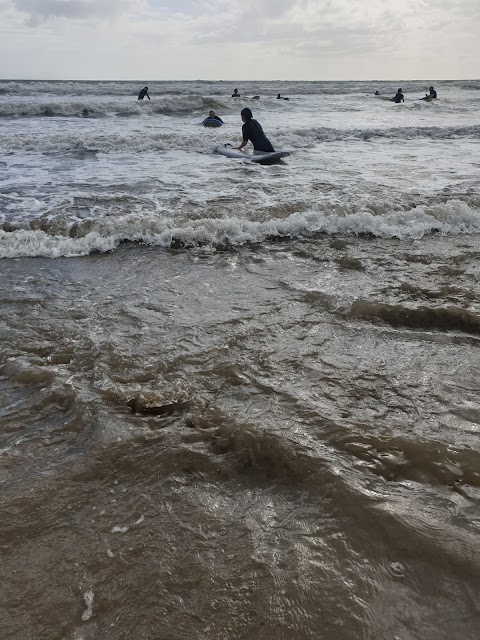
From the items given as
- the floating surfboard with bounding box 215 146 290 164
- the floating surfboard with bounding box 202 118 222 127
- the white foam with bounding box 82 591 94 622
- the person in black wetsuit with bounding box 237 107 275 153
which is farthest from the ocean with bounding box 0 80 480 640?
the floating surfboard with bounding box 202 118 222 127

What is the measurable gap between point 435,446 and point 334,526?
2.38 feet

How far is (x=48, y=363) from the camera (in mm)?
3039

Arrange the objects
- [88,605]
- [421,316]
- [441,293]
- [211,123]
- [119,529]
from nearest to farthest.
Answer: [88,605], [119,529], [421,316], [441,293], [211,123]

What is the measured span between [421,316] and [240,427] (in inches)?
77.6

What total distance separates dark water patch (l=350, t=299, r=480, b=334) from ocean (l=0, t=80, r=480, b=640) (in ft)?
0.06

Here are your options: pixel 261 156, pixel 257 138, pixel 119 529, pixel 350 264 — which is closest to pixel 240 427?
pixel 119 529

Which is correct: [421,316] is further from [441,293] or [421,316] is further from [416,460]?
[416,460]

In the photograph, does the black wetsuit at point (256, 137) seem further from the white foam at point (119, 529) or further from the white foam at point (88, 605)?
the white foam at point (88, 605)

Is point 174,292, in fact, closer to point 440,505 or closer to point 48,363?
point 48,363

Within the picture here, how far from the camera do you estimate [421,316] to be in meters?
3.63

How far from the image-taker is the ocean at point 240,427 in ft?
5.22

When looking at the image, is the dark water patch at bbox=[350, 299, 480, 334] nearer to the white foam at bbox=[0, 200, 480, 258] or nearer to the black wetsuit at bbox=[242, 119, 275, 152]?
the white foam at bbox=[0, 200, 480, 258]

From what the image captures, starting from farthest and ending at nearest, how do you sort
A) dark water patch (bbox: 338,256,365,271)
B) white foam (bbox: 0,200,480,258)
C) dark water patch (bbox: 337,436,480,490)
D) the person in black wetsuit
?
the person in black wetsuit < white foam (bbox: 0,200,480,258) < dark water patch (bbox: 338,256,365,271) < dark water patch (bbox: 337,436,480,490)

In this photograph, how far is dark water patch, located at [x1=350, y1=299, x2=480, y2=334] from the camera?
351 centimetres
